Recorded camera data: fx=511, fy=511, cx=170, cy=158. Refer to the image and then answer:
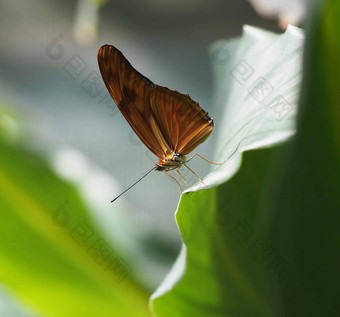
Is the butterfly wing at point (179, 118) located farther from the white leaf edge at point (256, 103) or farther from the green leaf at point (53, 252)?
the green leaf at point (53, 252)

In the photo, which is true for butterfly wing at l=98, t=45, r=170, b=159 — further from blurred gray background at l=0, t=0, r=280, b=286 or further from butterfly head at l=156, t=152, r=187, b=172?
blurred gray background at l=0, t=0, r=280, b=286

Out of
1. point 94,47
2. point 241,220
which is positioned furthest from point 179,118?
point 94,47

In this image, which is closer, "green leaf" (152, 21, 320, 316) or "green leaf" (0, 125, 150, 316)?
"green leaf" (152, 21, 320, 316)

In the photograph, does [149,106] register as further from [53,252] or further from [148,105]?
[53,252]

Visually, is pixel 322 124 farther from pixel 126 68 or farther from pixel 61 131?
pixel 61 131

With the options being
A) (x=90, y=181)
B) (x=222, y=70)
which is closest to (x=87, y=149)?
(x=90, y=181)

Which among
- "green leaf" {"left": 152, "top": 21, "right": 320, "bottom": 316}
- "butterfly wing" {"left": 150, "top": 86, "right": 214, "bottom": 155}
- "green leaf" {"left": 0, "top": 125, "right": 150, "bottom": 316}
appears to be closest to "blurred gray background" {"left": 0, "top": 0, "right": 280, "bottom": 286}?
"green leaf" {"left": 0, "top": 125, "right": 150, "bottom": 316}

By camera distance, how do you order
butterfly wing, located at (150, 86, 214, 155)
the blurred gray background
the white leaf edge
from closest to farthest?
1. the white leaf edge
2. butterfly wing, located at (150, 86, 214, 155)
3. the blurred gray background
